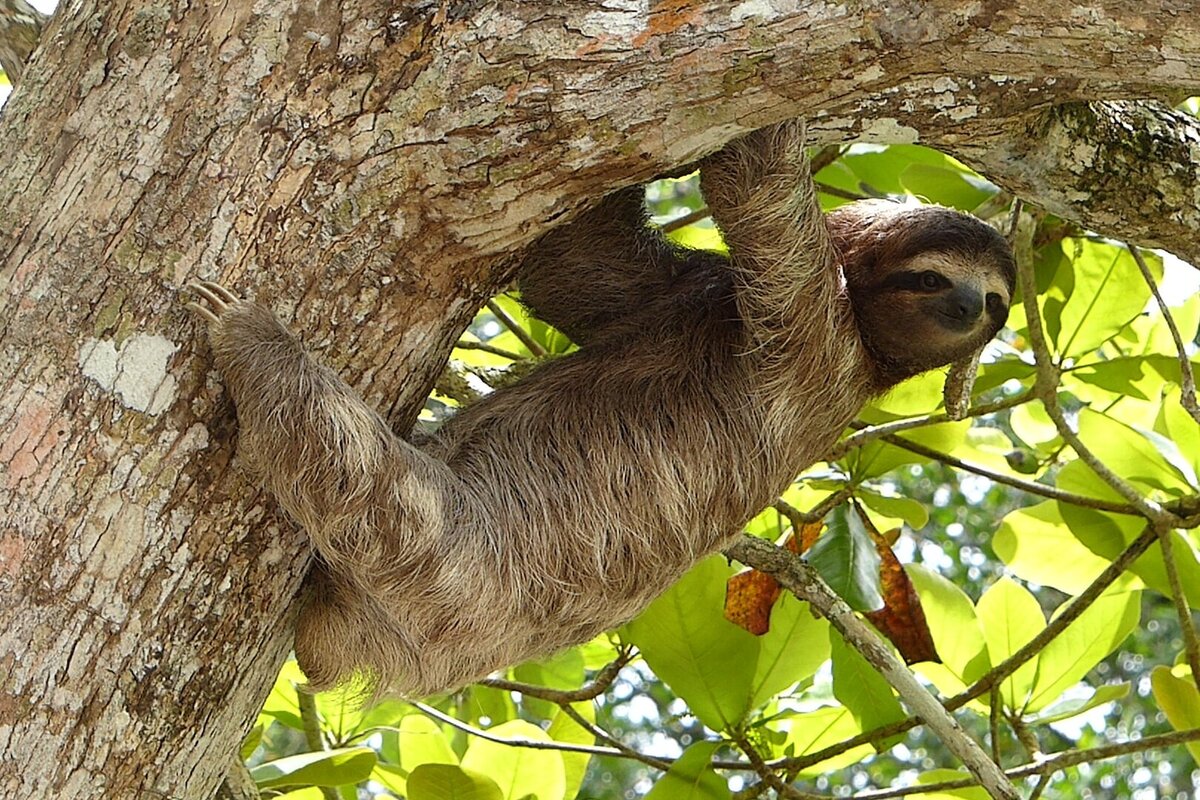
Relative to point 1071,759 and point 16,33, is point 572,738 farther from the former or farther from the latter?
point 16,33

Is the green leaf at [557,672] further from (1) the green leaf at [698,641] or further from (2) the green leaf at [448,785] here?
(2) the green leaf at [448,785]

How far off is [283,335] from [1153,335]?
14.9 feet

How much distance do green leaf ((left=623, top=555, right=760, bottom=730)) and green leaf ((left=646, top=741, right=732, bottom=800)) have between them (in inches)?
10.8

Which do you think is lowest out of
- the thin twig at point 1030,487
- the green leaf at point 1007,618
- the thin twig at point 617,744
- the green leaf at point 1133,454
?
the thin twig at point 617,744

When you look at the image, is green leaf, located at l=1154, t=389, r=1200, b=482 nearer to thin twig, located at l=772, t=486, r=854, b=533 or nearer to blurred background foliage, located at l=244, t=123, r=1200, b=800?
blurred background foliage, located at l=244, t=123, r=1200, b=800

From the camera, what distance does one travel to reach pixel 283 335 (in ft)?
11.0

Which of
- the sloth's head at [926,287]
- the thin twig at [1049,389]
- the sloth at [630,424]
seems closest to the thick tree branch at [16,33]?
the sloth at [630,424]

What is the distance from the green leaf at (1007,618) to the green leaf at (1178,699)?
0.53 meters

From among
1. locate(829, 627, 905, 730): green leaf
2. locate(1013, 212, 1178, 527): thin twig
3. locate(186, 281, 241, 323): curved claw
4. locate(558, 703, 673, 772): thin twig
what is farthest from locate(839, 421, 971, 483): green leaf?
locate(186, 281, 241, 323): curved claw

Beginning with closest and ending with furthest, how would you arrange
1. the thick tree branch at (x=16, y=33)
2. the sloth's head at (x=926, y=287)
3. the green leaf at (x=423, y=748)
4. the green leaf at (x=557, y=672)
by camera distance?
the thick tree branch at (x=16, y=33)
the sloth's head at (x=926, y=287)
the green leaf at (x=423, y=748)
the green leaf at (x=557, y=672)

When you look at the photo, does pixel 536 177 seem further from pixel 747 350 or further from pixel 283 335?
pixel 747 350

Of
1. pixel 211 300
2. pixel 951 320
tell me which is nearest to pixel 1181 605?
pixel 951 320

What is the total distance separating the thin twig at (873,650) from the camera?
179 inches

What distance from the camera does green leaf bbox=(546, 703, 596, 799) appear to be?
5.54 meters
